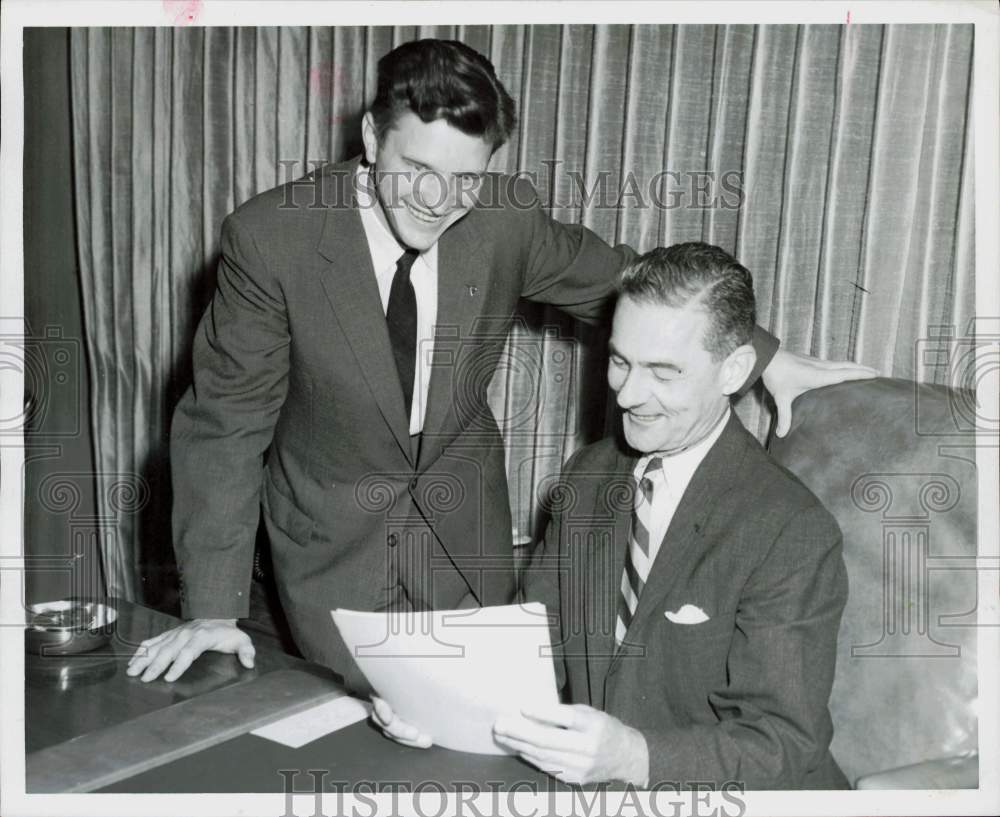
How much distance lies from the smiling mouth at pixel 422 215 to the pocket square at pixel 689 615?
90 cm

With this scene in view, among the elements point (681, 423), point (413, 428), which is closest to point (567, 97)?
point (413, 428)

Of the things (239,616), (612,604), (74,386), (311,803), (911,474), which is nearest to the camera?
→ (311,803)

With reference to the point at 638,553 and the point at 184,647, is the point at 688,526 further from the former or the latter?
the point at 184,647

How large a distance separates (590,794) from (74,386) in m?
3.04

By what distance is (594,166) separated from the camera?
264 centimetres

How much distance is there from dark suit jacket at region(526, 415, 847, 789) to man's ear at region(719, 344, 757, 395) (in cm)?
7

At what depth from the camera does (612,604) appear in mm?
1907

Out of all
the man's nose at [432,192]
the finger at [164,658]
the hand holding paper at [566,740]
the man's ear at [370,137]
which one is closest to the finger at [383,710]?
the hand holding paper at [566,740]

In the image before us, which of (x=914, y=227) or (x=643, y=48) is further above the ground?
(x=643, y=48)

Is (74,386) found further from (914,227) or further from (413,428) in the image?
(914,227)

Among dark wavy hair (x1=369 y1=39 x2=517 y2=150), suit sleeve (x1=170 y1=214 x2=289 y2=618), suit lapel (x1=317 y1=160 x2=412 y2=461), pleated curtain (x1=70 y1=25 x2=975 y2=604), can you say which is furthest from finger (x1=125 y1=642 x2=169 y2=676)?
pleated curtain (x1=70 y1=25 x2=975 y2=604)

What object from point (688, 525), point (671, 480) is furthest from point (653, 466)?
point (688, 525)

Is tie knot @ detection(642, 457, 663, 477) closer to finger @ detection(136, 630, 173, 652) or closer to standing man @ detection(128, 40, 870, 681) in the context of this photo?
standing man @ detection(128, 40, 870, 681)

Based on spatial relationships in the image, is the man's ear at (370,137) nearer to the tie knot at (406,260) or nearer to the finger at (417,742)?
the tie knot at (406,260)
